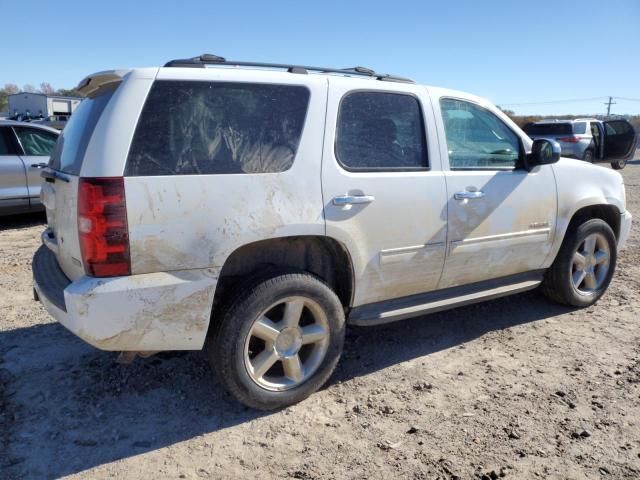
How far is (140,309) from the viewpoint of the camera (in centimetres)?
270

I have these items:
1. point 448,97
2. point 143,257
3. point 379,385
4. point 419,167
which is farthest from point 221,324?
point 448,97

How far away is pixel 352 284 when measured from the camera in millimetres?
3418

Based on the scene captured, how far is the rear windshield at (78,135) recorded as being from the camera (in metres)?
2.88

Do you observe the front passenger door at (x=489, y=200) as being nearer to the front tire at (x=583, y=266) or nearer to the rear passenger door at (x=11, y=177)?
the front tire at (x=583, y=266)

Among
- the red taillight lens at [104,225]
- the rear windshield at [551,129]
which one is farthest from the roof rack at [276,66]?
the rear windshield at [551,129]

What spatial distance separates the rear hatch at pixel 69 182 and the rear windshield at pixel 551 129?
1900cm

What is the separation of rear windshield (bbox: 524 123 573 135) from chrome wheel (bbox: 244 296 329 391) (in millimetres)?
18493

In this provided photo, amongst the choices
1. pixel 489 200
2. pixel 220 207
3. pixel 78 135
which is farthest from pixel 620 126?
pixel 78 135

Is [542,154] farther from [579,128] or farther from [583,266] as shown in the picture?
[579,128]

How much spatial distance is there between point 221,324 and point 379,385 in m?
1.21

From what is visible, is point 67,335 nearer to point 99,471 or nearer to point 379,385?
point 99,471

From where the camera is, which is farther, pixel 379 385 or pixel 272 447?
pixel 379 385

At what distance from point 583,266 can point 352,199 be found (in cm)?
274

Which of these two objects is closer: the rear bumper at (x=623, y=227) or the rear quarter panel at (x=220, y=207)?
the rear quarter panel at (x=220, y=207)
